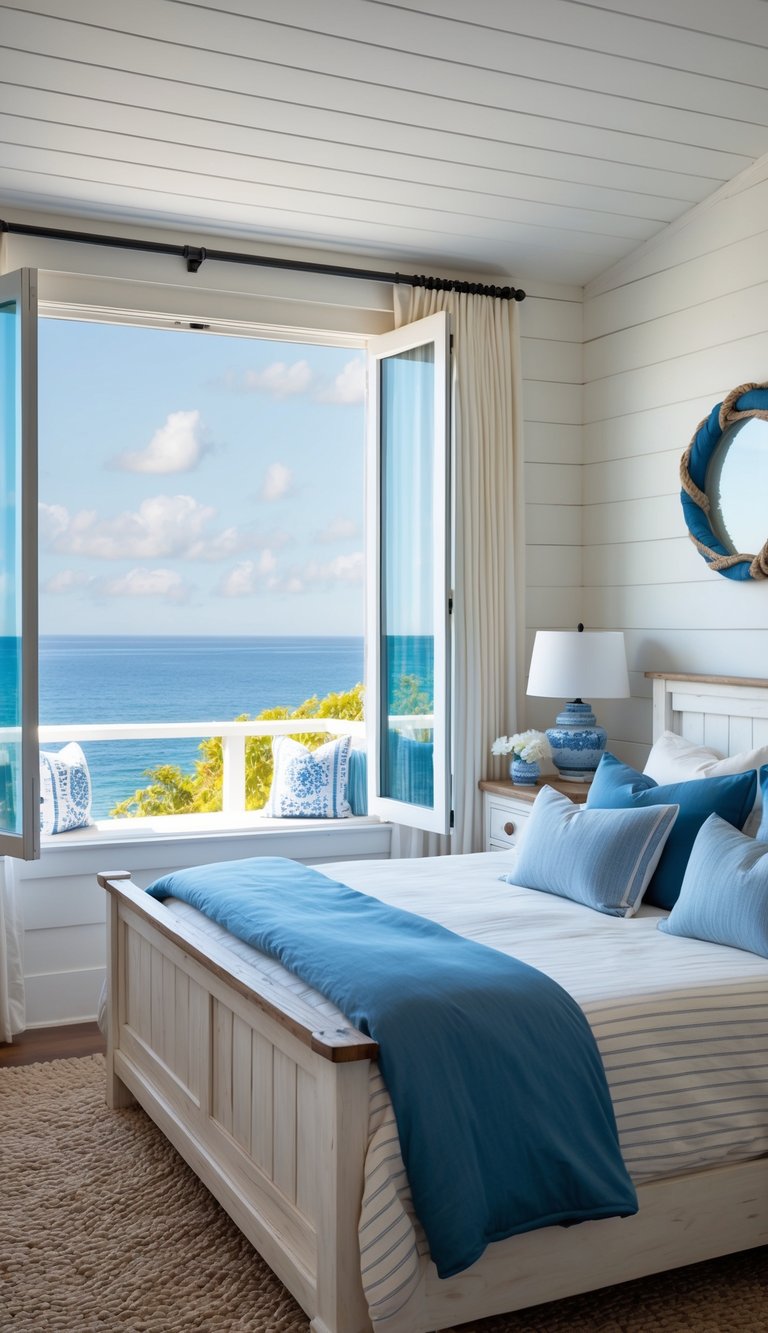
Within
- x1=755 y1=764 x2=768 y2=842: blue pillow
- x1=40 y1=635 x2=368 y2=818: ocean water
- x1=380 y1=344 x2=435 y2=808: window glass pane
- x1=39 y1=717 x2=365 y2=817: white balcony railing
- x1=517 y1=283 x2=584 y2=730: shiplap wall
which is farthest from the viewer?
x1=40 y1=635 x2=368 y2=818: ocean water

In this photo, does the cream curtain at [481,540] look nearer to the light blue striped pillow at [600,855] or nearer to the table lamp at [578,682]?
the table lamp at [578,682]

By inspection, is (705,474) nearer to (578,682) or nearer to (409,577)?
(578,682)

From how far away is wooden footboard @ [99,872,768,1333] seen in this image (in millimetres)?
1907

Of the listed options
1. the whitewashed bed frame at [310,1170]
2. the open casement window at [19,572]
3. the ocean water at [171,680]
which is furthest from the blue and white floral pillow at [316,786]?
the ocean water at [171,680]

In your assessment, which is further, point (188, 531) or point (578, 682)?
point (188, 531)

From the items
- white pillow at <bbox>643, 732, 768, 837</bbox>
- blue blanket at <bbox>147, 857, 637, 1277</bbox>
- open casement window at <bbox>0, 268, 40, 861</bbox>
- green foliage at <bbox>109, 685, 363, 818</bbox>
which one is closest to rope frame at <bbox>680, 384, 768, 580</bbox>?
white pillow at <bbox>643, 732, 768, 837</bbox>

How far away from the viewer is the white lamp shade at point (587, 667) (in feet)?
13.2

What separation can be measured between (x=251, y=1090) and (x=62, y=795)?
7.67ft

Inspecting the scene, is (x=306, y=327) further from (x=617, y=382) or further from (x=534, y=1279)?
(x=534, y=1279)

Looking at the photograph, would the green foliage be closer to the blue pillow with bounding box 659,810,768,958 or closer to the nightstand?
the nightstand

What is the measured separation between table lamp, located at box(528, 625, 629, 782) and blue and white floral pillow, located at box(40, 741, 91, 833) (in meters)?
1.79

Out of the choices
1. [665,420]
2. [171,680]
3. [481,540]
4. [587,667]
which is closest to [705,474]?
[665,420]

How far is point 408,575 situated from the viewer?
4.46 meters

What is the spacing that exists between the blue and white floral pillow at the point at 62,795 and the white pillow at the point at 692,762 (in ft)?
7.18
